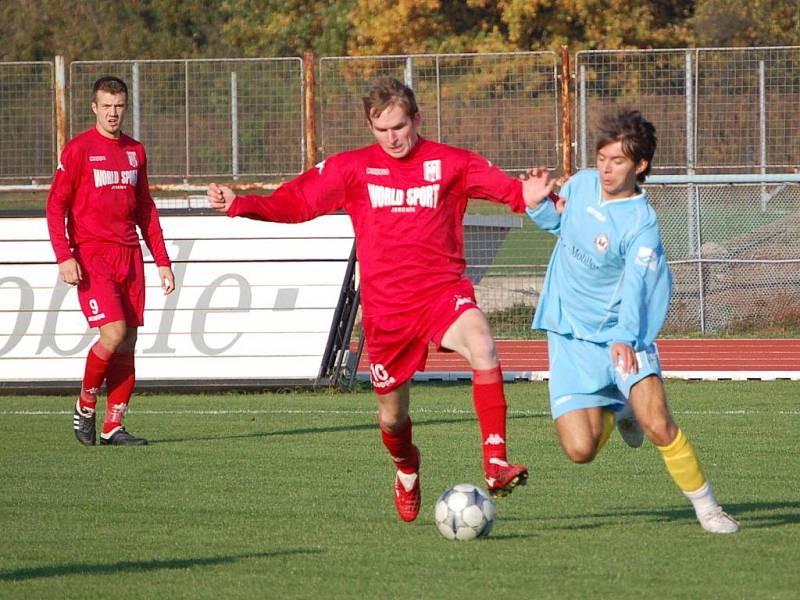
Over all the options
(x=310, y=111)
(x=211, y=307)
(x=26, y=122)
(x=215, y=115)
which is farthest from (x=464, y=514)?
(x=26, y=122)

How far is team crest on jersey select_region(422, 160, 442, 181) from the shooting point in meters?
6.36

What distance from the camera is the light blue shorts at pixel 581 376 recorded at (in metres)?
6.19

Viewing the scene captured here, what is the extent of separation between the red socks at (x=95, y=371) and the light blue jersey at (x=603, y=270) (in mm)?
3852

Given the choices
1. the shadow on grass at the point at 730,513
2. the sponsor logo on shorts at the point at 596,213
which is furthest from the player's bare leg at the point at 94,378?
the sponsor logo on shorts at the point at 596,213

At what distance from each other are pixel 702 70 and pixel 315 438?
8.99 meters

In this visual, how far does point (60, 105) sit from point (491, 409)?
39.1 feet

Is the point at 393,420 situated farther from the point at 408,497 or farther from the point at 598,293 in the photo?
the point at 598,293

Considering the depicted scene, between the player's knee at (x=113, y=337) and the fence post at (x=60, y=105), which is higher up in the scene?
the fence post at (x=60, y=105)

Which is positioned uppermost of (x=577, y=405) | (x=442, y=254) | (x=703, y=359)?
(x=442, y=254)

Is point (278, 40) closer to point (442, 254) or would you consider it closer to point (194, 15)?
point (194, 15)

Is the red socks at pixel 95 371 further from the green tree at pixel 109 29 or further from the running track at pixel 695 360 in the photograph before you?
the green tree at pixel 109 29

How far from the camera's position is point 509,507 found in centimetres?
691

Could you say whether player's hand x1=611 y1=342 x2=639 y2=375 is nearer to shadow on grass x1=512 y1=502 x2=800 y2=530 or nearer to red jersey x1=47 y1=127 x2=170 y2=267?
shadow on grass x1=512 y1=502 x2=800 y2=530

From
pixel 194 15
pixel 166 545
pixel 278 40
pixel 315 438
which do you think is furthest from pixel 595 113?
pixel 194 15
